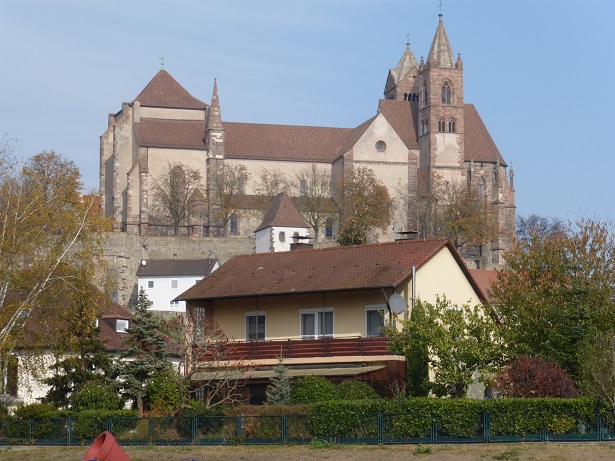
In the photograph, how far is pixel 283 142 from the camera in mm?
127375

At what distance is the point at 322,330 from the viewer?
44.2 m

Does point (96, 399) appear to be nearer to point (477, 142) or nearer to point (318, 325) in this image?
point (318, 325)

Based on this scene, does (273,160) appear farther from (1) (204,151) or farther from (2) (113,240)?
(2) (113,240)

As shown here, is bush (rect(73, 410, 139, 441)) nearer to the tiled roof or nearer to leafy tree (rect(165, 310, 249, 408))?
leafy tree (rect(165, 310, 249, 408))

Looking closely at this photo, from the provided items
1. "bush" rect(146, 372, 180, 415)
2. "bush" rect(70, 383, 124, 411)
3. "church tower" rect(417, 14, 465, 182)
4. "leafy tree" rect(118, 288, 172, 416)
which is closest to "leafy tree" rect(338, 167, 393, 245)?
"church tower" rect(417, 14, 465, 182)

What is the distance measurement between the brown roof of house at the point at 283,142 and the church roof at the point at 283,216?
14771 mm

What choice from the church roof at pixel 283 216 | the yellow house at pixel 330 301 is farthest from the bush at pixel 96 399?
the church roof at pixel 283 216

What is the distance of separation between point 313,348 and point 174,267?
60.3 meters

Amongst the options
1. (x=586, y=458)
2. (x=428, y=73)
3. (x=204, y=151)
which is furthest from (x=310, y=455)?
(x=428, y=73)

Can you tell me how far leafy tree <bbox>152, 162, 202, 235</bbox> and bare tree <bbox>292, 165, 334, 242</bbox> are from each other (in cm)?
995

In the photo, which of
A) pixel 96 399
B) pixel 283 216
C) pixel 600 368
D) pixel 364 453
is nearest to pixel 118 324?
pixel 96 399

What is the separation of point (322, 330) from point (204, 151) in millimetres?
77766

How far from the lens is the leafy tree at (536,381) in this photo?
3550 cm

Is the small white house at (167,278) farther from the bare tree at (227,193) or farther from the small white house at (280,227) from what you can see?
the bare tree at (227,193)
